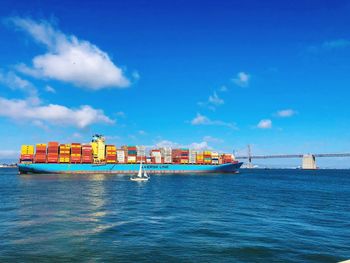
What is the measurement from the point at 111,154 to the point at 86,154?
1136 centimetres

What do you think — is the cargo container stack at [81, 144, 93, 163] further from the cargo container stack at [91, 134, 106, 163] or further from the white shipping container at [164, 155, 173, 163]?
the white shipping container at [164, 155, 173, 163]

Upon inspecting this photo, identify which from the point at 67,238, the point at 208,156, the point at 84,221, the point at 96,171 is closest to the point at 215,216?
the point at 84,221

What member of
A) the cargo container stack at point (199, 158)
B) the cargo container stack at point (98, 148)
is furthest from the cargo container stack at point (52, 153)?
the cargo container stack at point (199, 158)

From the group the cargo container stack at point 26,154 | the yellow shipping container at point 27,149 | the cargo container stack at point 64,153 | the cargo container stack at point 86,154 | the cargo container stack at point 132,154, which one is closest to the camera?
the cargo container stack at point 26,154

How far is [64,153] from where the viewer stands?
12262 centimetres

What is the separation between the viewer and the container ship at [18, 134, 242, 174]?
393 ft

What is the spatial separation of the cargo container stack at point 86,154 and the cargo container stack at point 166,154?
35.6 meters

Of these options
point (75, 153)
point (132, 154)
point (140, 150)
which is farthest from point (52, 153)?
point (140, 150)

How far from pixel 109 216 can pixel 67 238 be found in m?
9.04

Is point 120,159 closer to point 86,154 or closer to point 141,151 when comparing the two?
point 141,151

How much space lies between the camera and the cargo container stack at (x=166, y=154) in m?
142

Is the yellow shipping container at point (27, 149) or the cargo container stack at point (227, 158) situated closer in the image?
the yellow shipping container at point (27, 149)

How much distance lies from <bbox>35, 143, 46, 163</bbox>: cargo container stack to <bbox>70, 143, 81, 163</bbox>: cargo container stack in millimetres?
11244

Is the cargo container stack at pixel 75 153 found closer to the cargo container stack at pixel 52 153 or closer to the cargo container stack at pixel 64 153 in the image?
the cargo container stack at pixel 64 153
